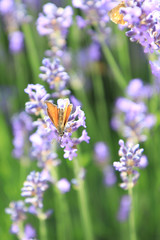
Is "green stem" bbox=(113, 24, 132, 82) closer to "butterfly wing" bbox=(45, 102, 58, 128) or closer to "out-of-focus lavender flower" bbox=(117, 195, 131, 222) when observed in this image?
"out-of-focus lavender flower" bbox=(117, 195, 131, 222)

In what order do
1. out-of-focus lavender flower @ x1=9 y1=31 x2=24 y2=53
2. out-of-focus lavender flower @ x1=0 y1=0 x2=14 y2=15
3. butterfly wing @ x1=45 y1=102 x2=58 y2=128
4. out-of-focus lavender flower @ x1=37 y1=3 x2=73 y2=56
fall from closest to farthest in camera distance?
butterfly wing @ x1=45 y1=102 x2=58 y2=128 < out-of-focus lavender flower @ x1=37 y1=3 x2=73 y2=56 < out-of-focus lavender flower @ x1=0 y1=0 x2=14 y2=15 < out-of-focus lavender flower @ x1=9 y1=31 x2=24 y2=53

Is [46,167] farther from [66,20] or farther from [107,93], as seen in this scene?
[107,93]

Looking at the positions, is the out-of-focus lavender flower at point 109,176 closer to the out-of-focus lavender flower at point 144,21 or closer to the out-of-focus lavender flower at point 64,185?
the out-of-focus lavender flower at point 64,185

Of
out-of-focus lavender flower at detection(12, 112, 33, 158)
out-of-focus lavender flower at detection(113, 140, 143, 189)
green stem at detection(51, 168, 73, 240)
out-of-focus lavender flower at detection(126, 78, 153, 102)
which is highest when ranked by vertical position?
out-of-focus lavender flower at detection(126, 78, 153, 102)

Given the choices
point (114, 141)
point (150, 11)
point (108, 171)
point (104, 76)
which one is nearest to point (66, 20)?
point (150, 11)

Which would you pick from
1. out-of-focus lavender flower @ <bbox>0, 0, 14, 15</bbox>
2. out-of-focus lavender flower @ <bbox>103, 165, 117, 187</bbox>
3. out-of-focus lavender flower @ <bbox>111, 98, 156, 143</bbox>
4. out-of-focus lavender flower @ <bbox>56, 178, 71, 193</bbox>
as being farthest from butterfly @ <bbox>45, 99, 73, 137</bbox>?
out-of-focus lavender flower @ <bbox>0, 0, 14, 15</bbox>
